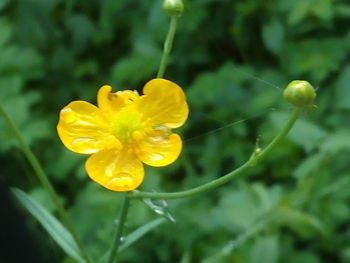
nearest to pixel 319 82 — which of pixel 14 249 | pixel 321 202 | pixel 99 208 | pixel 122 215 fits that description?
pixel 321 202

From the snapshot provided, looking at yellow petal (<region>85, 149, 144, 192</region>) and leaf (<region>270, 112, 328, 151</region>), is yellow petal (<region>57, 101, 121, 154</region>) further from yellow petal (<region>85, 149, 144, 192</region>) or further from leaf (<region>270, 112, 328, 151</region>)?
leaf (<region>270, 112, 328, 151</region>)

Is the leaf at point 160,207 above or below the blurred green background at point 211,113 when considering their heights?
above

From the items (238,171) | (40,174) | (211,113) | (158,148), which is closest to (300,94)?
(238,171)

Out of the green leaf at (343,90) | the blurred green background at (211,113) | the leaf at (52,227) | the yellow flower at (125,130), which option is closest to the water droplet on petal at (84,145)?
the yellow flower at (125,130)

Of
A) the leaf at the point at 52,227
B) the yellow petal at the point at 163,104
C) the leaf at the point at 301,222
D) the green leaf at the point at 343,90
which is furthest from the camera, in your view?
the green leaf at the point at 343,90

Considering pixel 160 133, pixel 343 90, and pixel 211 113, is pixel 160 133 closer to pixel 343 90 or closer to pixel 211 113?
pixel 343 90

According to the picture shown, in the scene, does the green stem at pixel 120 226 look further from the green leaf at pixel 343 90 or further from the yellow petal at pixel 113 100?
the green leaf at pixel 343 90

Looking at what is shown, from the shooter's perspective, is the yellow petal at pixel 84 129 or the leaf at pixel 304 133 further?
the leaf at pixel 304 133
